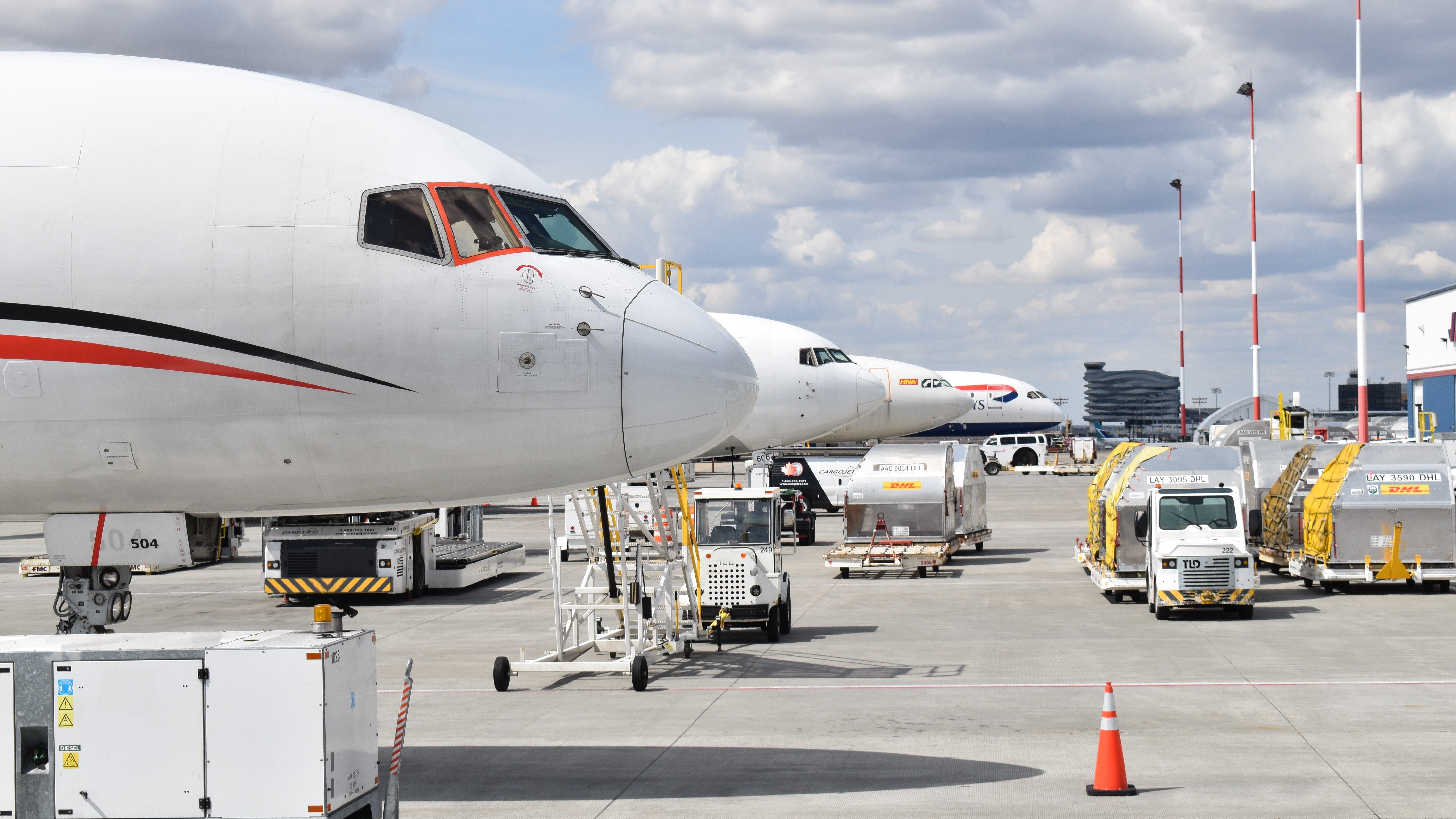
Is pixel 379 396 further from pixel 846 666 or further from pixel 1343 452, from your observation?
pixel 1343 452

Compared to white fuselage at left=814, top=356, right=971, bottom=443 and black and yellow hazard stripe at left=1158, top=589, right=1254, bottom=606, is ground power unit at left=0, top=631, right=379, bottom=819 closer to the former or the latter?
black and yellow hazard stripe at left=1158, top=589, right=1254, bottom=606

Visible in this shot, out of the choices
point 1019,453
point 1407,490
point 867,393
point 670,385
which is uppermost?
point 867,393

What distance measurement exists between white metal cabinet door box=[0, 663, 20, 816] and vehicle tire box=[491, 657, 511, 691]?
24.8 feet

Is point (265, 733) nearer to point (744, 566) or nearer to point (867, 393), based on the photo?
point (744, 566)

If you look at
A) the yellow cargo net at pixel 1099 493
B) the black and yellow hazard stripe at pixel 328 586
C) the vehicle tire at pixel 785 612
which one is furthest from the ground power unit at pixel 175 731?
the yellow cargo net at pixel 1099 493

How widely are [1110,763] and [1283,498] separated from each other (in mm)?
19283

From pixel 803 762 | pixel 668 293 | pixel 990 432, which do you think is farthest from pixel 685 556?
pixel 990 432

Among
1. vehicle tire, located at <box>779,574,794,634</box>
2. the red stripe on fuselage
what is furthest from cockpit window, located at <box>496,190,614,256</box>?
vehicle tire, located at <box>779,574,794,634</box>

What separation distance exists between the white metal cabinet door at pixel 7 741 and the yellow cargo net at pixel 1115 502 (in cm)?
1934

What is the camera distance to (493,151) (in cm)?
970

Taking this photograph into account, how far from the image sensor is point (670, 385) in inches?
360

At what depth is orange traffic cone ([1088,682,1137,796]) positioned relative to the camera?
10953mm

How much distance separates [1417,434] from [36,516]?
152 ft

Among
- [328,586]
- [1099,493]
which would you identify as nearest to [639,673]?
[328,586]
